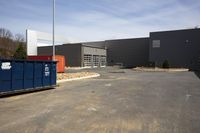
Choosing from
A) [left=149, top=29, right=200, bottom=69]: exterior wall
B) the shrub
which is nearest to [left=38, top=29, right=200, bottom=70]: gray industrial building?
[left=149, top=29, right=200, bottom=69]: exterior wall

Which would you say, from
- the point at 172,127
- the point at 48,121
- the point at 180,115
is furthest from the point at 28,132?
the point at 180,115

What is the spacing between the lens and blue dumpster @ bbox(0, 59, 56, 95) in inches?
449

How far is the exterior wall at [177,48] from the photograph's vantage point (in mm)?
45656

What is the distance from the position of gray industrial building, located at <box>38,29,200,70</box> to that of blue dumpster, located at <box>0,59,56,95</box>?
35253 mm

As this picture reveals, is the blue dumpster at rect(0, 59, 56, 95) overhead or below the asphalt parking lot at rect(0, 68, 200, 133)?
overhead

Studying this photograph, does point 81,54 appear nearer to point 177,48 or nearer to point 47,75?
point 177,48

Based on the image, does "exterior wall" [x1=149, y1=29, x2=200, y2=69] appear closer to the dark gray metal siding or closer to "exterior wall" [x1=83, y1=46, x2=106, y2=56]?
"exterior wall" [x1=83, y1=46, x2=106, y2=56]

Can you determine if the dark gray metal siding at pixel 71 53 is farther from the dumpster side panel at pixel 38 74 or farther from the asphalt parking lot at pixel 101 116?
the asphalt parking lot at pixel 101 116

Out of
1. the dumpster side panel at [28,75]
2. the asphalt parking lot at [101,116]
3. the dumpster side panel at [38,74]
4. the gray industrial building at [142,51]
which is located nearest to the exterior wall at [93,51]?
the gray industrial building at [142,51]

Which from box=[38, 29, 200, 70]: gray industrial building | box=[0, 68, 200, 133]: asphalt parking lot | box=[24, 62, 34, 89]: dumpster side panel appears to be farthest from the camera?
box=[38, 29, 200, 70]: gray industrial building

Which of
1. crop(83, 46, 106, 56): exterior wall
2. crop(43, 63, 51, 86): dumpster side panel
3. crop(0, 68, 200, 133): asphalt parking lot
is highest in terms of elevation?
crop(83, 46, 106, 56): exterior wall

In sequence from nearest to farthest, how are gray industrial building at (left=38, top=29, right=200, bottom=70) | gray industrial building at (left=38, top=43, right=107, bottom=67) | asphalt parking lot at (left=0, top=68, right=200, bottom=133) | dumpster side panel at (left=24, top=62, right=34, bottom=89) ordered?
asphalt parking lot at (left=0, top=68, right=200, bottom=133) → dumpster side panel at (left=24, top=62, right=34, bottom=89) → gray industrial building at (left=38, top=29, right=200, bottom=70) → gray industrial building at (left=38, top=43, right=107, bottom=67)

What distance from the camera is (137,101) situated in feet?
34.2

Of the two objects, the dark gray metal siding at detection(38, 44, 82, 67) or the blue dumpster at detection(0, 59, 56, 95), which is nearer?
the blue dumpster at detection(0, 59, 56, 95)
